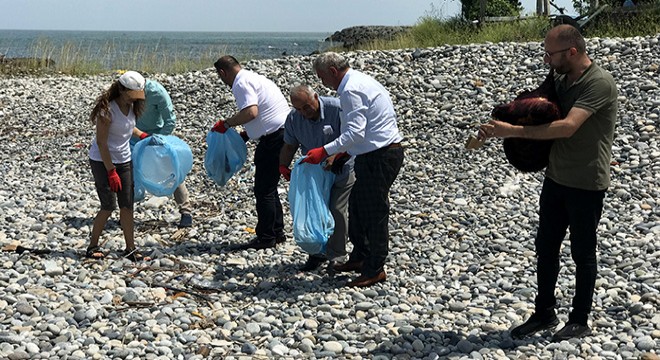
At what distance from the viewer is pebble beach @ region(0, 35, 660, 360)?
4.88m

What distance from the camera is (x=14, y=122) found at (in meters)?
14.6

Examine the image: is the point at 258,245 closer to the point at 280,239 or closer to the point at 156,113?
the point at 280,239

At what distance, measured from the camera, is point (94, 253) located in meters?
6.70

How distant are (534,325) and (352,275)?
177cm

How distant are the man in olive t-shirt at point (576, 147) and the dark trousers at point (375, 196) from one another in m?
1.29

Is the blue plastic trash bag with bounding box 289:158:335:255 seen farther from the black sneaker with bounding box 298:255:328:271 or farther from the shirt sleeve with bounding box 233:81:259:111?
the shirt sleeve with bounding box 233:81:259:111

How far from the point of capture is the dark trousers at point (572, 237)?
14.7 ft

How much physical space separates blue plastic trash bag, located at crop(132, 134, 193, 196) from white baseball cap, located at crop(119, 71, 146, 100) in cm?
98

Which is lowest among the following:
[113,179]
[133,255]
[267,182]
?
[133,255]

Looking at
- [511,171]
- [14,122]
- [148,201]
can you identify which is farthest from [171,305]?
[14,122]

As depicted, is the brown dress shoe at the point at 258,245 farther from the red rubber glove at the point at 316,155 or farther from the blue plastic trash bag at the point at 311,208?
the red rubber glove at the point at 316,155

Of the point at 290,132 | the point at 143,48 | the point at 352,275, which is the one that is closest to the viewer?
the point at 352,275

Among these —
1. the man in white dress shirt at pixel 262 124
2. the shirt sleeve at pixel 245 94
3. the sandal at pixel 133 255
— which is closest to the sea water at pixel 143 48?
the man in white dress shirt at pixel 262 124

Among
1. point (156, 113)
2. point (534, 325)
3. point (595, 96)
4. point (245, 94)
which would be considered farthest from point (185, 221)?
point (595, 96)
